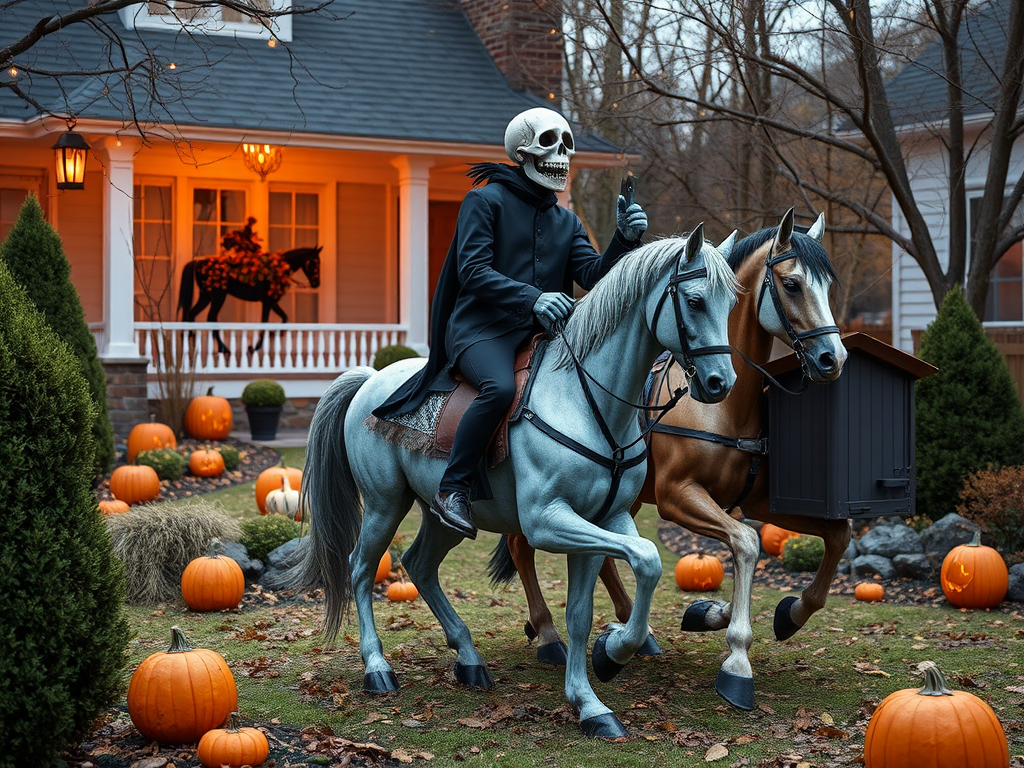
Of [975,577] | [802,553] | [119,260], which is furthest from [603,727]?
[119,260]

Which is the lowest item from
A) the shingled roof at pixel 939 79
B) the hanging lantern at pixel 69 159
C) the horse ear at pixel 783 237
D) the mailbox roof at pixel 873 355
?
the mailbox roof at pixel 873 355

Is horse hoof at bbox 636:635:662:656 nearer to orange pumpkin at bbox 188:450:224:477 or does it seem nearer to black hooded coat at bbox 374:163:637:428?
black hooded coat at bbox 374:163:637:428

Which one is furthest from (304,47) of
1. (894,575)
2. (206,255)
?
(894,575)

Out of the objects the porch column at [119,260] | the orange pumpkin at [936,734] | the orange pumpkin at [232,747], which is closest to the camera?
the orange pumpkin at [936,734]

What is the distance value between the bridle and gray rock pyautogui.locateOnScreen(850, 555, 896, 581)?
3468 millimetres

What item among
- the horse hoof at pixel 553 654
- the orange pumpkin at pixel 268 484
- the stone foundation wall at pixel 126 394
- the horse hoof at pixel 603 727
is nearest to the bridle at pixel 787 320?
the horse hoof at pixel 603 727

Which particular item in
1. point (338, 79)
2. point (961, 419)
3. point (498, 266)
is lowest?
point (961, 419)

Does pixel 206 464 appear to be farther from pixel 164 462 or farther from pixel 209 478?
pixel 164 462

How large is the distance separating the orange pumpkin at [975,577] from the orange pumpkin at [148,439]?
29.0 feet

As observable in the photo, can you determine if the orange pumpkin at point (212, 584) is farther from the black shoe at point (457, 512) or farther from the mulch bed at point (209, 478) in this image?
the mulch bed at point (209, 478)

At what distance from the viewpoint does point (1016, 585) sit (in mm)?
7738

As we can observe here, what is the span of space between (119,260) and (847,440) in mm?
11863

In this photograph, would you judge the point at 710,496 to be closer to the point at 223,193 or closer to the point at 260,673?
the point at 260,673

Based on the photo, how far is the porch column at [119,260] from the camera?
1489 cm
